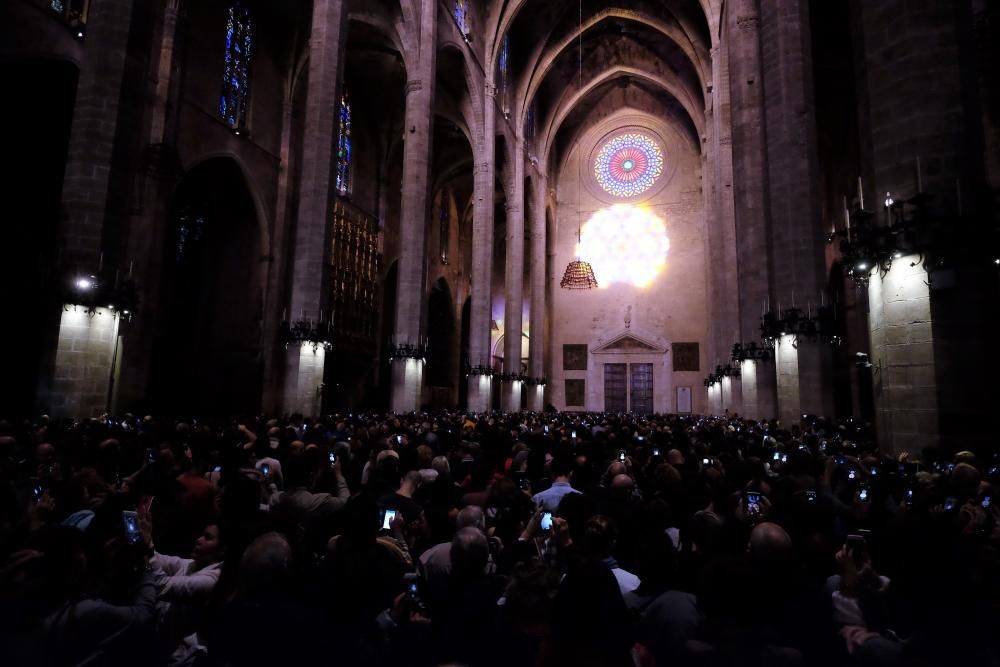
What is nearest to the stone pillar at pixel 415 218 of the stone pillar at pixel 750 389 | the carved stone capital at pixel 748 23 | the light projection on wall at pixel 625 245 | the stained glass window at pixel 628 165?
the stone pillar at pixel 750 389

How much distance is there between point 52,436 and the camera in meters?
6.91

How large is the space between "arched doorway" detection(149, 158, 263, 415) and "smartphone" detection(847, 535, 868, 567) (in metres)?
21.5

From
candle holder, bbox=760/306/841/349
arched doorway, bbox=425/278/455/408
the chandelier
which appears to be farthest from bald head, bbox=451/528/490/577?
arched doorway, bbox=425/278/455/408

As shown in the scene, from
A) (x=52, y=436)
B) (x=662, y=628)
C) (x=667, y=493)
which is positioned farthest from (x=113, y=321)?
(x=662, y=628)

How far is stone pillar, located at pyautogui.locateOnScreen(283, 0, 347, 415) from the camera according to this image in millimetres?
15617

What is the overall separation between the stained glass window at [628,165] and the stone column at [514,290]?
9.10 m

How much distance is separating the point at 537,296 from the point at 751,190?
1995 centimetres

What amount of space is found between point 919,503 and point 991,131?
10592 mm

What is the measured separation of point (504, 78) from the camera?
1253 inches

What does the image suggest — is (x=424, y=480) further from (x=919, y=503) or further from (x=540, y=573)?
(x=919, y=503)

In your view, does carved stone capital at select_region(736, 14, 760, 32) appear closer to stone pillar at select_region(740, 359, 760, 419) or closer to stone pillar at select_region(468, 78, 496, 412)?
stone pillar at select_region(740, 359, 760, 419)

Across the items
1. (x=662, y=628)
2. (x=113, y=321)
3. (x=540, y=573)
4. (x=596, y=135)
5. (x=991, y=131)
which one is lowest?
(x=662, y=628)

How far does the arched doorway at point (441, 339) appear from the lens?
3603cm

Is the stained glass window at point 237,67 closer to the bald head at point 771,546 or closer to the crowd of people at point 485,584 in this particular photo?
the crowd of people at point 485,584
